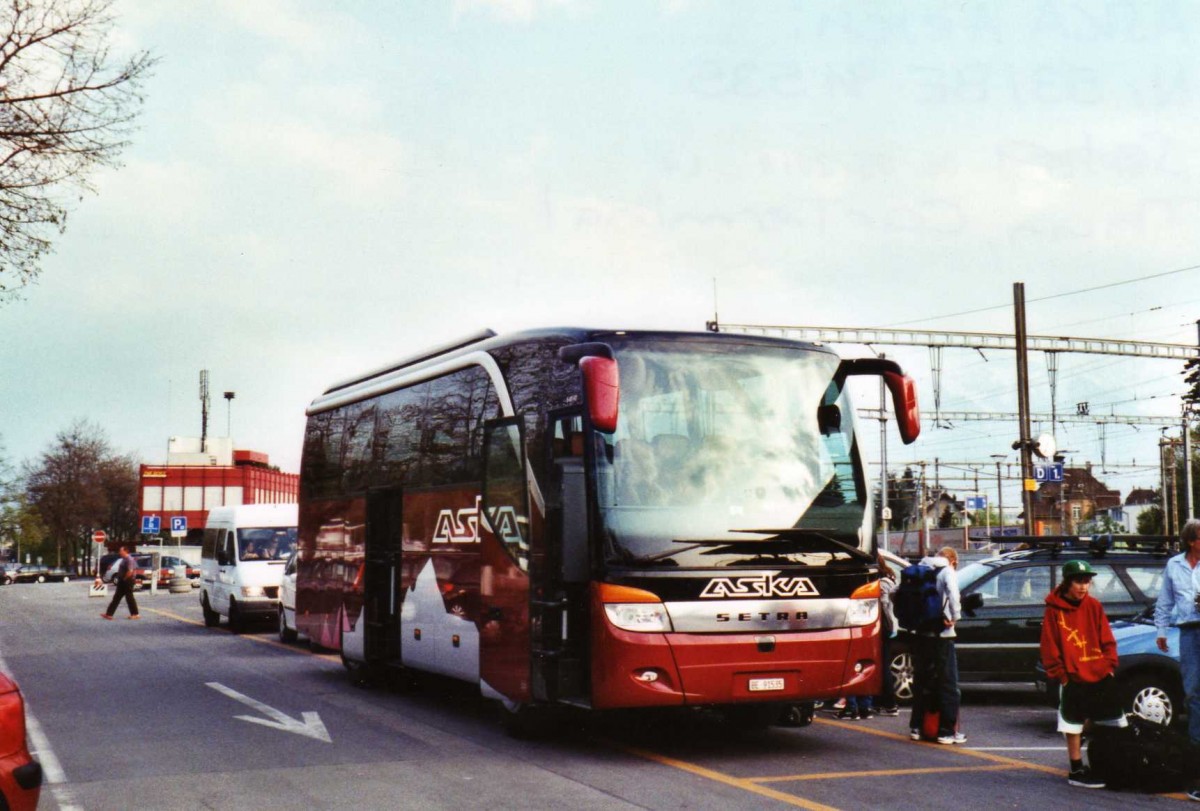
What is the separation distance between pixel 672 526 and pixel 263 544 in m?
19.0

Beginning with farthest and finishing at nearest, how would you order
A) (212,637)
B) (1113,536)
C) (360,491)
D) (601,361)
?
1. (212,637)
2. (360,491)
3. (1113,536)
4. (601,361)

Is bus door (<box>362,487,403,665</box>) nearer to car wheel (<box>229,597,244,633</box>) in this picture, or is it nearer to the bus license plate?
the bus license plate

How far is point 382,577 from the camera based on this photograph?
50.0ft

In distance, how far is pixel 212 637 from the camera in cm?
2561

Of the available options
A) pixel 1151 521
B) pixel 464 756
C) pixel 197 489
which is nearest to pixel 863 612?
pixel 464 756

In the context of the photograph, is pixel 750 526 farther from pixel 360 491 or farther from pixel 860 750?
pixel 360 491

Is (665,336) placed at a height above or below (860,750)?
above

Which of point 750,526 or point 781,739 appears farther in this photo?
point 781,739

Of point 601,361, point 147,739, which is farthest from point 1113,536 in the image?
point 147,739

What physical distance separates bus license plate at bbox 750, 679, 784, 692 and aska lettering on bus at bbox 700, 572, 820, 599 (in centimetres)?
64

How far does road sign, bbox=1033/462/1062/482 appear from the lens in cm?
3186

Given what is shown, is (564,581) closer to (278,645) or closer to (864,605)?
(864,605)

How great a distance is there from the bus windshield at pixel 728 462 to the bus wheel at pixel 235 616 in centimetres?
1849

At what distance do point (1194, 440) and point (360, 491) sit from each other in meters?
78.5
